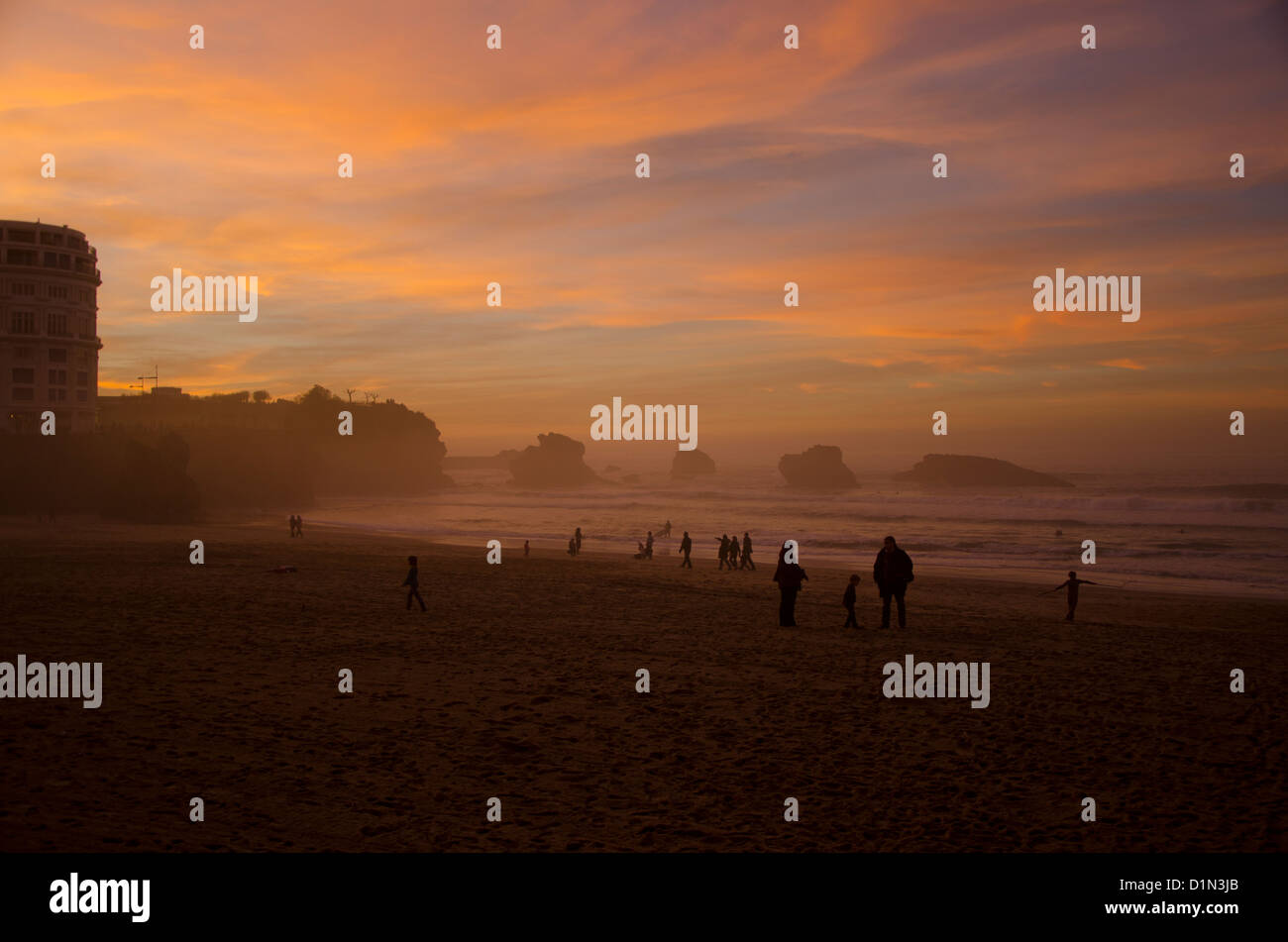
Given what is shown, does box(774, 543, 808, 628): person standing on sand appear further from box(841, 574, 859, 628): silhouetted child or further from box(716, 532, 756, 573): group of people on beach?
box(716, 532, 756, 573): group of people on beach

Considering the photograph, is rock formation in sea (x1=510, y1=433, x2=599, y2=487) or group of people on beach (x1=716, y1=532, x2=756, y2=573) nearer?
group of people on beach (x1=716, y1=532, x2=756, y2=573)

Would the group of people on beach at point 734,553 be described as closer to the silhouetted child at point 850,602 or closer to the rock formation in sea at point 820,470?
the silhouetted child at point 850,602

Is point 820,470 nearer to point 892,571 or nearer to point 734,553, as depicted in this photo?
point 734,553

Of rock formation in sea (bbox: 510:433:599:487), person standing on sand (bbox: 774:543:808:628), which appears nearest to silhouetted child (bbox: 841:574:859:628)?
person standing on sand (bbox: 774:543:808:628)

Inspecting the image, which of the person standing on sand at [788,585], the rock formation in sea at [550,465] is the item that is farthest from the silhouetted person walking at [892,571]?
the rock formation in sea at [550,465]

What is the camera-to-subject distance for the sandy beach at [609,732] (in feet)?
23.2

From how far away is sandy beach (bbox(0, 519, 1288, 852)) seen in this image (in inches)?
278

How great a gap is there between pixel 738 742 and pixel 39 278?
256ft

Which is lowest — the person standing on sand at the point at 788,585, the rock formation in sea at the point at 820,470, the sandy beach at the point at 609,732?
the sandy beach at the point at 609,732
